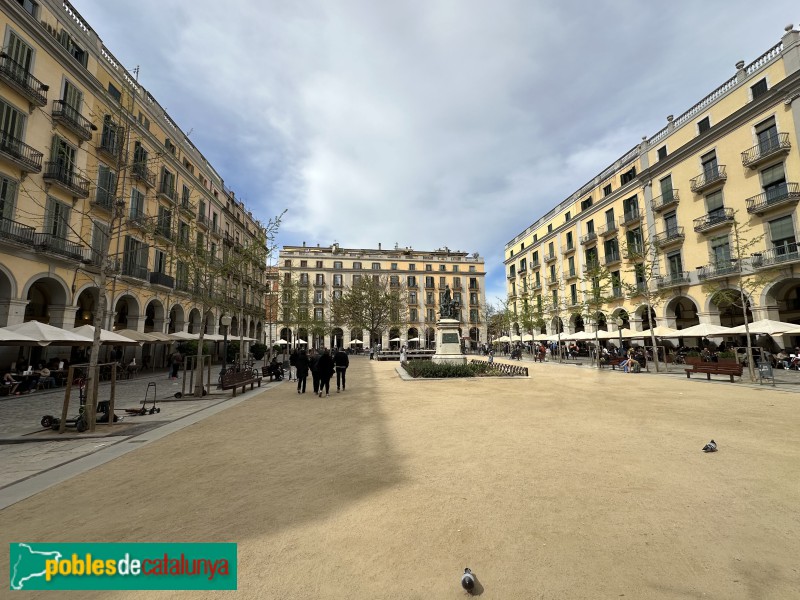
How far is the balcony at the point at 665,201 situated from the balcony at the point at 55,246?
121 ft

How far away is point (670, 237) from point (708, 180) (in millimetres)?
4425

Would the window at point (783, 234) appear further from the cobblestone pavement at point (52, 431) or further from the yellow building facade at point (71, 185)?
the cobblestone pavement at point (52, 431)

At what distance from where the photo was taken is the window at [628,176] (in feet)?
107

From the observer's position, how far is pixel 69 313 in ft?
57.6

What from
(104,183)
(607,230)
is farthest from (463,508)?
(607,230)

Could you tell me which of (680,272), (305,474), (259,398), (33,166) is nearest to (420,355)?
(680,272)

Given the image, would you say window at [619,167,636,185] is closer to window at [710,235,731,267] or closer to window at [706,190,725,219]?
window at [706,190,725,219]

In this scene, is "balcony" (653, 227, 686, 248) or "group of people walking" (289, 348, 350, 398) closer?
"group of people walking" (289, 348, 350, 398)

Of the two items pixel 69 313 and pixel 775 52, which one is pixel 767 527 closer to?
pixel 69 313

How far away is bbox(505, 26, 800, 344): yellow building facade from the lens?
20.8m

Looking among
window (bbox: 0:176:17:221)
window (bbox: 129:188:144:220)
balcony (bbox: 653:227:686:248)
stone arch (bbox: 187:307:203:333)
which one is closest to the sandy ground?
window (bbox: 0:176:17:221)

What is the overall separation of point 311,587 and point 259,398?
1057cm

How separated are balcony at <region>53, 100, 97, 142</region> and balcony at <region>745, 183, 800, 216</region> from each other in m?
35.7

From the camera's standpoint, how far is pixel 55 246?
16.7m
